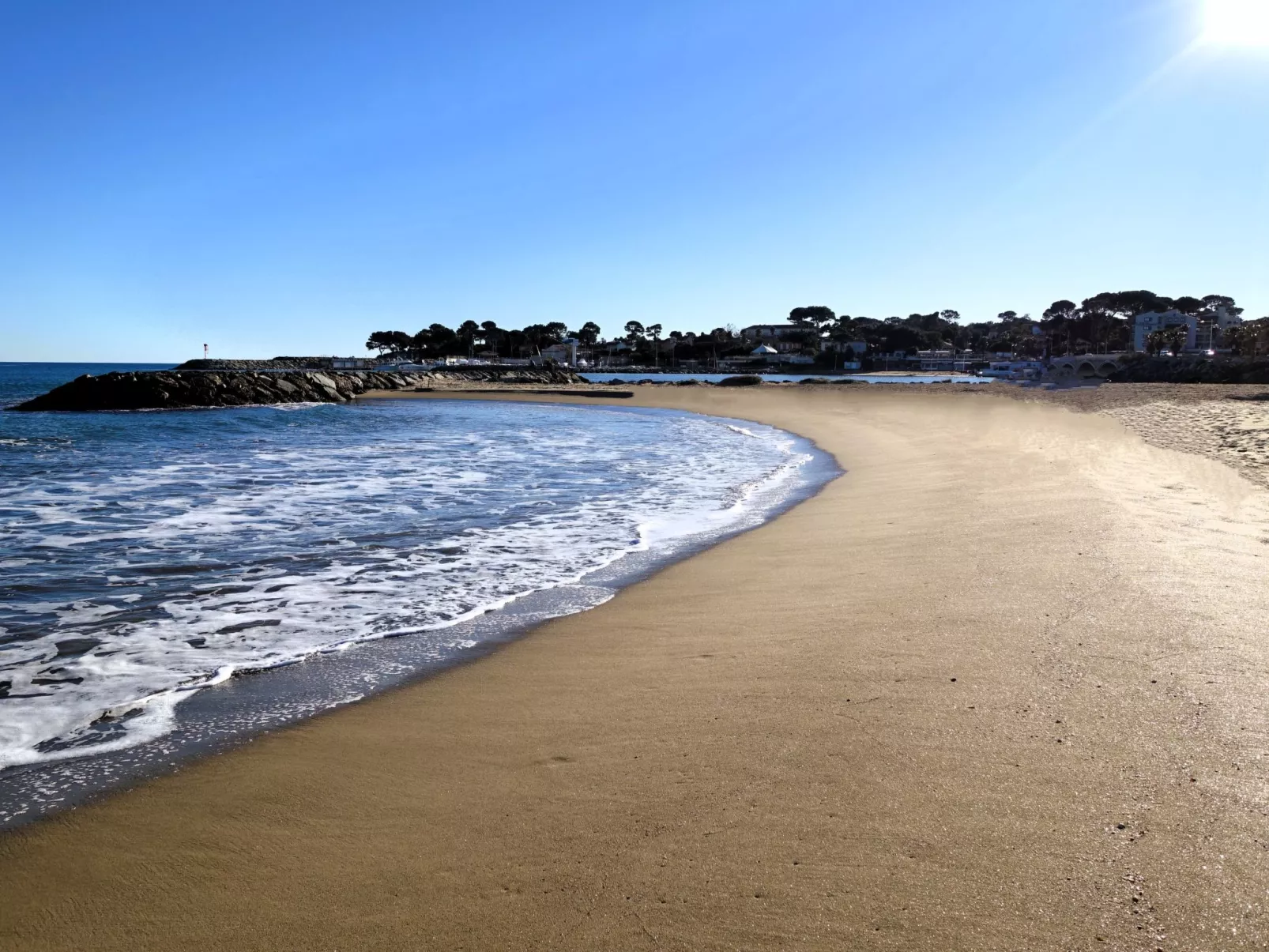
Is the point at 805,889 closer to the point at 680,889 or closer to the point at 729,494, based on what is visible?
the point at 680,889

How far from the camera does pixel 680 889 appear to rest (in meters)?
2.44

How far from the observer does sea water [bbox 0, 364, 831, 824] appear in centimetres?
418

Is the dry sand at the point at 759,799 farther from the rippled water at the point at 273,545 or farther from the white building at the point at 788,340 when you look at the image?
the white building at the point at 788,340

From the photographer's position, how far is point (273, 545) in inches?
324

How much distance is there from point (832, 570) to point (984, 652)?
232 cm

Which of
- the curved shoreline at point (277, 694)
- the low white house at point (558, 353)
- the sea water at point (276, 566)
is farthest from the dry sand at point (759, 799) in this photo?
the low white house at point (558, 353)

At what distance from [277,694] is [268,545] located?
14.0ft

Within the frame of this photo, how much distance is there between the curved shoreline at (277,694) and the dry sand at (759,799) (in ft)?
0.57

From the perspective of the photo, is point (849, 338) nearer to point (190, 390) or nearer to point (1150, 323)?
point (1150, 323)

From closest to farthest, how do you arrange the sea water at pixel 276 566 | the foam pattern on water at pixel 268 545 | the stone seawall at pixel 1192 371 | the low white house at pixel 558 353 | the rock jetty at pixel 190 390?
the sea water at pixel 276 566, the foam pattern on water at pixel 268 545, the rock jetty at pixel 190 390, the stone seawall at pixel 1192 371, the low white house at pixel 558 353

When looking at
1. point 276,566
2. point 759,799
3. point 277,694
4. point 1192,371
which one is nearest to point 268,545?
point 276,566

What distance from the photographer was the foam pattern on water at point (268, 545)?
472 cm

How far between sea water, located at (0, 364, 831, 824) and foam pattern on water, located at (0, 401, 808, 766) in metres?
0.03

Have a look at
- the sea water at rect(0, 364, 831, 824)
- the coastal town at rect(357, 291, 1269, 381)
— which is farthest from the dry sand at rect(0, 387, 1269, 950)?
the coastal town at rect(357, 291, 1269, 381)
